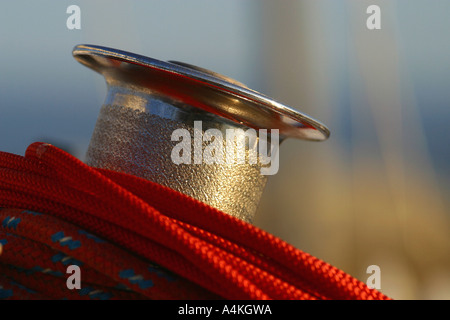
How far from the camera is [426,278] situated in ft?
4.62

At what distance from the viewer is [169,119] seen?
1.20ft

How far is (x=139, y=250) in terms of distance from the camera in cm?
29

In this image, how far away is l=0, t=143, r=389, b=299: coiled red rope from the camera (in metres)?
0.27

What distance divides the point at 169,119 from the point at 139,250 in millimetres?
116

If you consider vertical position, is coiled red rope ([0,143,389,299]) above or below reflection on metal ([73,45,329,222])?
below

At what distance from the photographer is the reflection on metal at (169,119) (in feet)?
1.14

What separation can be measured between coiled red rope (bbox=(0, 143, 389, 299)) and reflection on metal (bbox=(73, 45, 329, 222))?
0.18 ft

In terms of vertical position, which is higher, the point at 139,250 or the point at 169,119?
the point at 169,119

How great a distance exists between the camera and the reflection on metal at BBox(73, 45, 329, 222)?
346 mm

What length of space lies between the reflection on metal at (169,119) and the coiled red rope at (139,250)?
55mm

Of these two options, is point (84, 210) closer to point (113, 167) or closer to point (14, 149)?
point (113, 167)

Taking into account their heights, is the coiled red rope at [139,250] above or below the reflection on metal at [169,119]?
below
